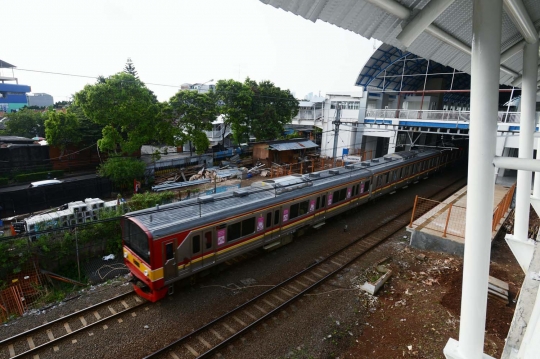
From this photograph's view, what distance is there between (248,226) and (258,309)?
274cm

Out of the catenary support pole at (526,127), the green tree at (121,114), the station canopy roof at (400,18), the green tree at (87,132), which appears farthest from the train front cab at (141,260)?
the green tree at (87,132)

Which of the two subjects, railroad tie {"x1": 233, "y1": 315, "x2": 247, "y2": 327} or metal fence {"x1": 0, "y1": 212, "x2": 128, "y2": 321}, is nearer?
railroad tie {"x1": 233, "y1": 315, "x2": 247, "y2": 327}

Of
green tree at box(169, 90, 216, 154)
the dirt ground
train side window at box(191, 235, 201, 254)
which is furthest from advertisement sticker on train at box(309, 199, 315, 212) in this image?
green tree at box(169, 90, 216, 154)

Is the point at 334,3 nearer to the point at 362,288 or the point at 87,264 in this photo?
the point at 362,288

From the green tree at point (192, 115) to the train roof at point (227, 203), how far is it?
13017mm

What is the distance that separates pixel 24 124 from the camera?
96.3 ft

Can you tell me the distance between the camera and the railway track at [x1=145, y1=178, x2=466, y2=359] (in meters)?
7.02

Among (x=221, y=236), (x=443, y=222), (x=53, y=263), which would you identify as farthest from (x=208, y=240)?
(x=443, y=222)

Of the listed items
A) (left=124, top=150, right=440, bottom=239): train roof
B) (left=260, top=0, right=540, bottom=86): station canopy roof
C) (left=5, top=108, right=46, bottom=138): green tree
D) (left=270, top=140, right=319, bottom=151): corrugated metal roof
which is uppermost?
(left=260, top=0, right=540, bottom=86): station canopy roof

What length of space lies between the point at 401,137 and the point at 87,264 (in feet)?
91.4

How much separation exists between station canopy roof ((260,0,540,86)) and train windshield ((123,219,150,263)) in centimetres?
671

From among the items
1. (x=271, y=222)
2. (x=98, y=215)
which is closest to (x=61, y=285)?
(x=98, y=215)

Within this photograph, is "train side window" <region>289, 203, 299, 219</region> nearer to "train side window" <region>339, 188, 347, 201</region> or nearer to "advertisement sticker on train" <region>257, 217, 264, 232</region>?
"advertisement sticker on train" <region>257, 217, 264, 232</region>

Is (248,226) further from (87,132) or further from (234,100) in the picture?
(87,132)
